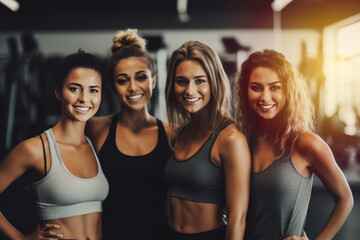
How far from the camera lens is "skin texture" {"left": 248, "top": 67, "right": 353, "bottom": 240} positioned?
1.35 meters

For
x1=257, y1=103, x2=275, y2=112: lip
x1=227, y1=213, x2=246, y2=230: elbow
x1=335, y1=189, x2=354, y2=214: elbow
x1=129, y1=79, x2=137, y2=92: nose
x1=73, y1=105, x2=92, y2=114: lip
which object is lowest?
x1=227, y1=213, x2=246, y2=230: elbow

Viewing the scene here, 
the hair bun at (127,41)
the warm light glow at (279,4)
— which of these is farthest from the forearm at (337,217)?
the warm light glow at (279,4)

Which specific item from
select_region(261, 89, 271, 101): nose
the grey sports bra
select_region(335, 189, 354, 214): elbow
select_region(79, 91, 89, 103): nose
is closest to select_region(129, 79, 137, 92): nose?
select_region(79, 91, 89, 103): nose

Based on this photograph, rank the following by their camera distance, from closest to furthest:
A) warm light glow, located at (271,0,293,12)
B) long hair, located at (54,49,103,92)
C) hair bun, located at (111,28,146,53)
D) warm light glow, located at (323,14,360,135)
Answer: long hair, located at (54,49,103,92), hair bun, located at (111,28,146,53), warm light glow, located at (271,0,293,12), warm light glow, located at (323,14,360,135)

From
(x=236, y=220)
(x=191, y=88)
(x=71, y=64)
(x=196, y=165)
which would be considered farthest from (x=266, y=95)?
(x=71, y=64)

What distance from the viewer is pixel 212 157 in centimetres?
145

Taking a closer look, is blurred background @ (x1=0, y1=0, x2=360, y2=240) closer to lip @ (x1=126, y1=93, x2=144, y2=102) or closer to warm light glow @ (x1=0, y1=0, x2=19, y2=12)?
warm light glow @ (x1=0, y1=0, x2=19, y2=12)

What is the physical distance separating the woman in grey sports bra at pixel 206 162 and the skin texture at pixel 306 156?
0.14 m

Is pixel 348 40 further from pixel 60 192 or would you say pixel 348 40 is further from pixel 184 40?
pixel 60 192

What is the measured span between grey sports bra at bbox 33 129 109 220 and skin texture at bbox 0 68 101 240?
3 cm

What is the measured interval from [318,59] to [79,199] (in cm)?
522

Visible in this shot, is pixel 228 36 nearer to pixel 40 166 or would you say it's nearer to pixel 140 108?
pixel 140 108

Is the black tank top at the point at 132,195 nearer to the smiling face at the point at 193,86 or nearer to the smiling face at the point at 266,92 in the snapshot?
the smiling face at the point at 193,86

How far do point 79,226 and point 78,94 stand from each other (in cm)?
64
